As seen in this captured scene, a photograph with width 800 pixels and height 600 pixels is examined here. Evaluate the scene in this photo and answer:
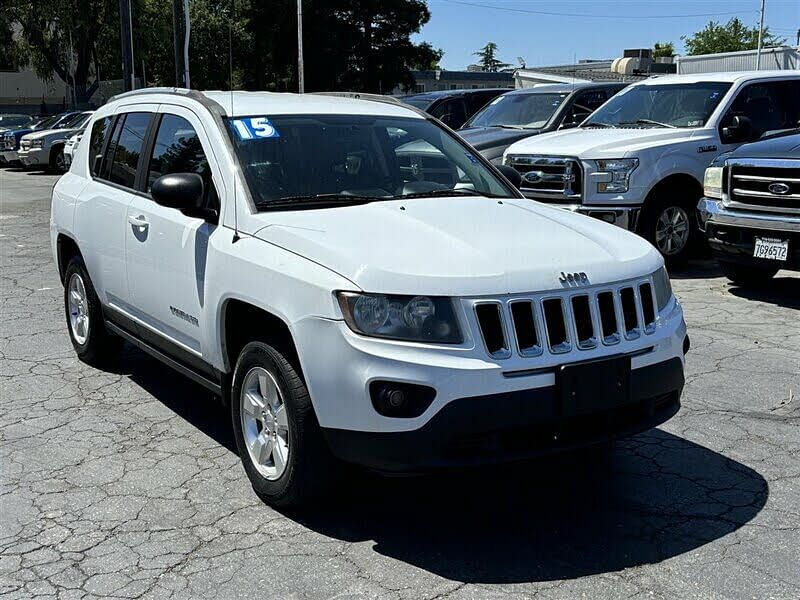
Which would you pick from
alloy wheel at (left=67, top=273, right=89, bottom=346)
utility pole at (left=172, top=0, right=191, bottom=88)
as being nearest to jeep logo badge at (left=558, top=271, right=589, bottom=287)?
alloy wheel at (left=67, top=273, right=89, bottom=346)

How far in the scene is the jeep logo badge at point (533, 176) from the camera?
1057 centimetres

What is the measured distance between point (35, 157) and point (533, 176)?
64.2ft

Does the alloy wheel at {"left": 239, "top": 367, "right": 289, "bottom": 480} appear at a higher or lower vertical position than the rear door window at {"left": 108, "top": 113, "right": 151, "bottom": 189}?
lower

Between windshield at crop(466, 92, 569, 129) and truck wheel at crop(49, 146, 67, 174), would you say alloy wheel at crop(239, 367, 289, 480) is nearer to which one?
windshield at crop(466, 92, 569, 129)

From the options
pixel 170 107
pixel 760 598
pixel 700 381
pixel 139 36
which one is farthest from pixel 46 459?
pixel 139 36

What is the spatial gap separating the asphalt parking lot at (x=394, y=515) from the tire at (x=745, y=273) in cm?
305

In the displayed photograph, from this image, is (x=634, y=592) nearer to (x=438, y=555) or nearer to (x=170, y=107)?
(x=438, y=555)

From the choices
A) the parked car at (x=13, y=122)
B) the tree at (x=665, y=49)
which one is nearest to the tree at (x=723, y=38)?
the tree at (x=665, y=49)

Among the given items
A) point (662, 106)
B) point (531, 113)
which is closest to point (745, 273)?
point (662, 106)

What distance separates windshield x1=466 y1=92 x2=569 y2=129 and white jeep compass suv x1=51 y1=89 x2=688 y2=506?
774 cm

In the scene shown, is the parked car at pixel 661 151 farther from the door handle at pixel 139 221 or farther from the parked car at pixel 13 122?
the parked car at pixel 13 122

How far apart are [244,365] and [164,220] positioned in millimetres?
1230

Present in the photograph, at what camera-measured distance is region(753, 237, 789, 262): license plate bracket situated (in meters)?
8.23

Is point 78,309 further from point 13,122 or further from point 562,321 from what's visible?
point 13,122
